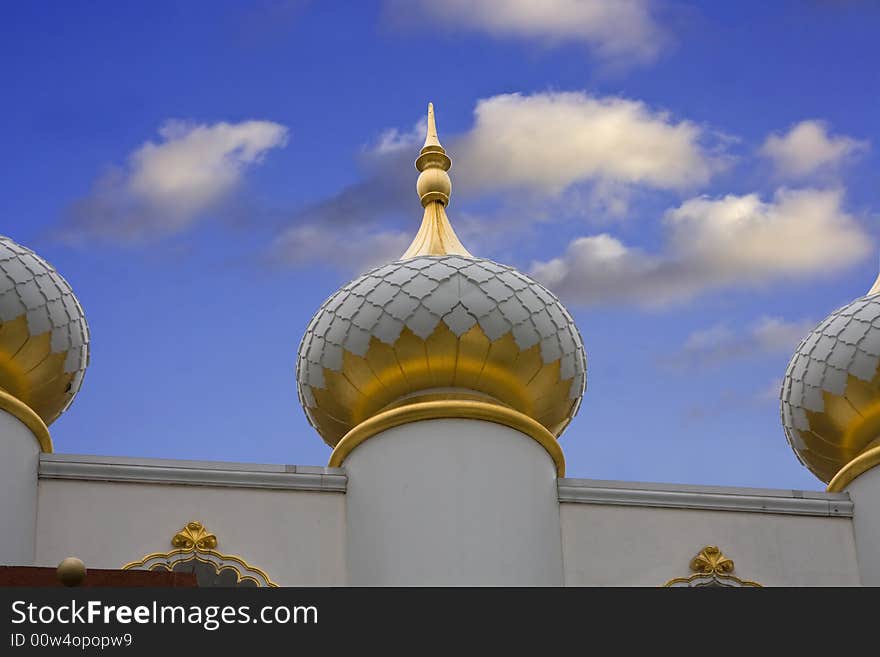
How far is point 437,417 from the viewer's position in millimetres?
16531

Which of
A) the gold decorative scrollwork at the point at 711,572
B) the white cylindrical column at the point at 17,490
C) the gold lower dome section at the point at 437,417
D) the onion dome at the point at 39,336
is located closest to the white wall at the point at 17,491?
the white cylindrical column at the point at 17,490

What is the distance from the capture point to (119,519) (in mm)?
16062

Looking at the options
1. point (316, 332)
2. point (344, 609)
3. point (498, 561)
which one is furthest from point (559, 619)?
point (316, 332)

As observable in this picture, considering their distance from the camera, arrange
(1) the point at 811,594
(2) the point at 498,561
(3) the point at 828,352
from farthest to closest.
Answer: (3) the point at 828,352 → (2) the point at 498,561 → (1) the point at 811,594

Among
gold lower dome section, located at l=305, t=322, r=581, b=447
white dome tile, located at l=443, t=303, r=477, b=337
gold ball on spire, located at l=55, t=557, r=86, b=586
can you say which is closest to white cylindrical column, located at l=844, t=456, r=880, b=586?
gold lower dome section, located at l=305, t=322, r=581, b=447

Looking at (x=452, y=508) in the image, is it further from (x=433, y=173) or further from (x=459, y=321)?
(x=433, y=173)

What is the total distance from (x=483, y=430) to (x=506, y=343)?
881 mm

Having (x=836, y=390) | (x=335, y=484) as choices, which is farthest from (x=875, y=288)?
(x=335, y=484)

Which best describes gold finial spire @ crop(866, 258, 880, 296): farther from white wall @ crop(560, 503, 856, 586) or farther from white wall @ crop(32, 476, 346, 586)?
white wall @ crop(32, 476, 346, 586)

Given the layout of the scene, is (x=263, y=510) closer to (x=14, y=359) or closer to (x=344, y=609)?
(x=14, y=359)

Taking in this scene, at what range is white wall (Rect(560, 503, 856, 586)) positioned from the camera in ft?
54.9

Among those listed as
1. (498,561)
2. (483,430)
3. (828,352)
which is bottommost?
(498,561)

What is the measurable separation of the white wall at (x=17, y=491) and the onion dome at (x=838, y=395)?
6564 mm

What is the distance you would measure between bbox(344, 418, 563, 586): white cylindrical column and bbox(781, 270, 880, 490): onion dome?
9.32 ft
